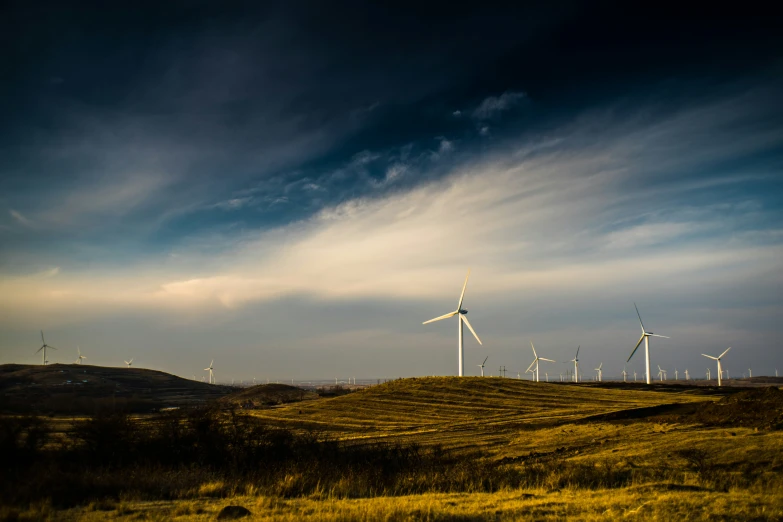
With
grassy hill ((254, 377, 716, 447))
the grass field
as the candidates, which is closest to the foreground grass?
the grass field

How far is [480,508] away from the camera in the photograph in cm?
1240

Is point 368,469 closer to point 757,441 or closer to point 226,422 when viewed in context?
point 226,422

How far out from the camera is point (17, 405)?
17.8 meters

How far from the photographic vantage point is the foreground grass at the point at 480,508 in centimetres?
1116

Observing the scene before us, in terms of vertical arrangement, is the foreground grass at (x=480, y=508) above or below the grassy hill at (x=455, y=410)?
above

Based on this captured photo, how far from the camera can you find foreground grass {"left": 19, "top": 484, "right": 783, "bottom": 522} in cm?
1116

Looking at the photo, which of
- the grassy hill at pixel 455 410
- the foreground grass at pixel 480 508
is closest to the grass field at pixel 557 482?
the foreground grass at pixel 480 508

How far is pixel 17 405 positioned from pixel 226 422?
10013 mm

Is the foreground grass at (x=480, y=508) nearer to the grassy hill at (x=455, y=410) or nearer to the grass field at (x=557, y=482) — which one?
the grass field at (x=557, y=482)

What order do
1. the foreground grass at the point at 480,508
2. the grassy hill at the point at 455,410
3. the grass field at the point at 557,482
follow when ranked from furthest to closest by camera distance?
the grassy hill at the point at 455,410 → the grass field at the point at 557,482 → the foreground grass at the point at 480,508

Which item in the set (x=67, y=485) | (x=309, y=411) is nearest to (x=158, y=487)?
(x=67, y=485)

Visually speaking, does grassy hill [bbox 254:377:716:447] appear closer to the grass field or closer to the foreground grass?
the grass field

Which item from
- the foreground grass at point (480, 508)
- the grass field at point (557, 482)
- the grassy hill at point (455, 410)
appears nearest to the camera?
the foreground grass at point (480, 508)

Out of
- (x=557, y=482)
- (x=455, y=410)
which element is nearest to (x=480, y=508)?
(x=557, y=482)
